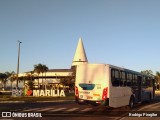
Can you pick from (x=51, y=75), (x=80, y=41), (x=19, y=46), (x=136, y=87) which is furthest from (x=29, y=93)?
(x=51, y=75)

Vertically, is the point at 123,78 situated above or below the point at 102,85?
above

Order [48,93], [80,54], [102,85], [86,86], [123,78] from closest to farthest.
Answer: [102,85] < [86,86] < [123,78] < [48,93] < [80,54]

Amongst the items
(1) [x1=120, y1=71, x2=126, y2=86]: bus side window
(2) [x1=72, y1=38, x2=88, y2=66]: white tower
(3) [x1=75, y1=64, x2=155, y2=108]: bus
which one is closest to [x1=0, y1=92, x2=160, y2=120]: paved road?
(3) [x1=75, y1=64, x2=155, y2=108]: bus

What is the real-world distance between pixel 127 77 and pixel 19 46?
2979 cm

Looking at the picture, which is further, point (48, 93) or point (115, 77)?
point (48, 93)

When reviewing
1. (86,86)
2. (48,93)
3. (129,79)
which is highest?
(129,79)

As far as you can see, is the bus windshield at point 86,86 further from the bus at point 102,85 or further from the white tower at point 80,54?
the white tower at point 80,54

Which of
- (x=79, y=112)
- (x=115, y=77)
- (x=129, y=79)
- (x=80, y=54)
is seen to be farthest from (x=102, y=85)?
(x=80, y=54)

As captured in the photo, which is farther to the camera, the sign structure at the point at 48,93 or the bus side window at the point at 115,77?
the sign structure at the point at 48,93

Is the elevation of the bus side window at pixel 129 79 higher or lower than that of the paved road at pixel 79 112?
higher

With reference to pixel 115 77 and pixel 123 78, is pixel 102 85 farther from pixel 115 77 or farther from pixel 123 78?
pixel 123 78

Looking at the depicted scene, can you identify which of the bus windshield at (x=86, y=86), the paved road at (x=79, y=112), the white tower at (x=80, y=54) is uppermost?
the white tower at (x=80, y=54)

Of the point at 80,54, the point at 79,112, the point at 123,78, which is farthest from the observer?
the point at 80,54

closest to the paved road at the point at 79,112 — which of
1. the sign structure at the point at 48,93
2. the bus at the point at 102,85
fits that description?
the bus at the point at 102,85
